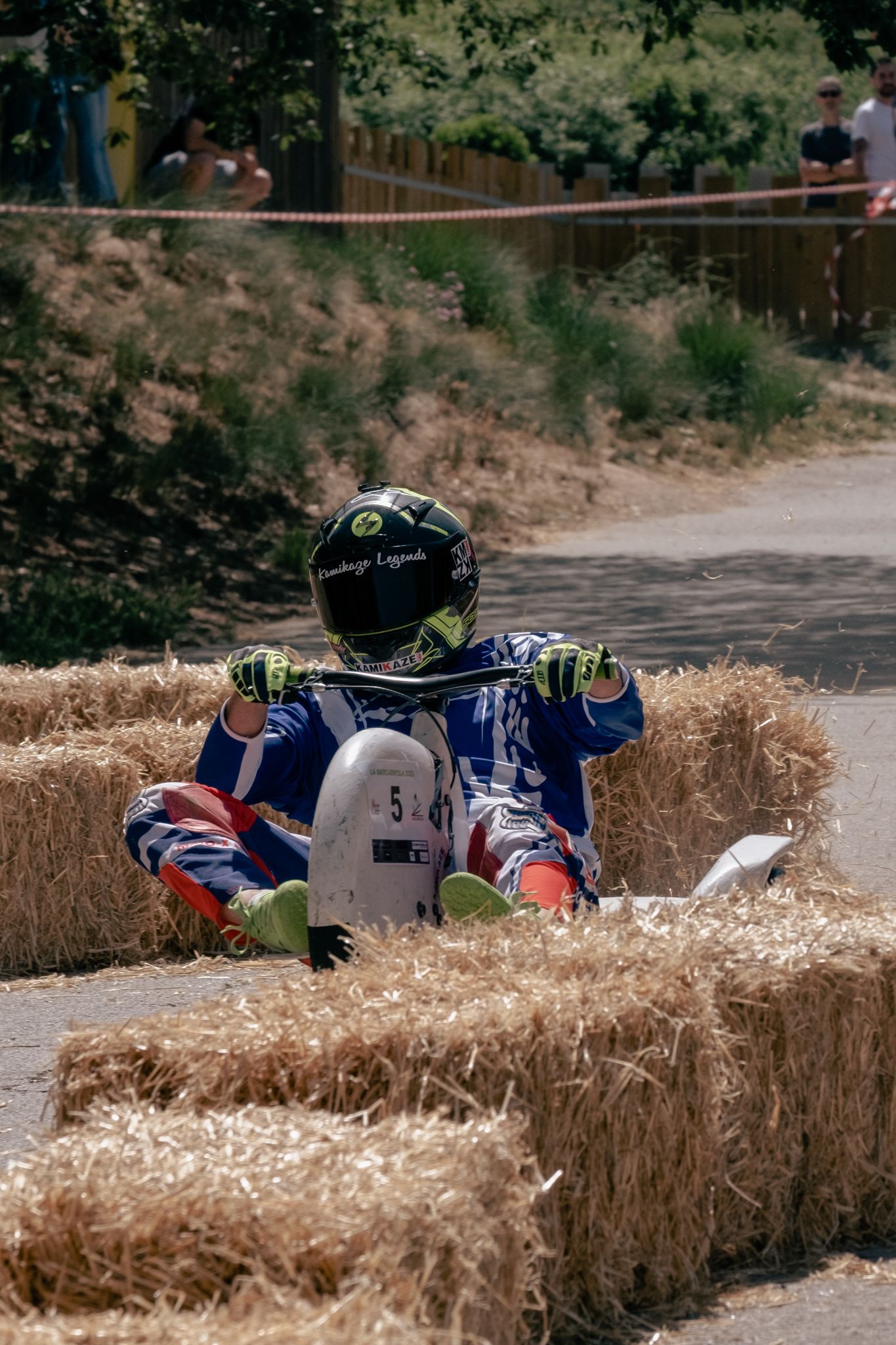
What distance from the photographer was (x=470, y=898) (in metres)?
3.70

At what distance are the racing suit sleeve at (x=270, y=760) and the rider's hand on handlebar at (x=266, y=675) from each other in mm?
227

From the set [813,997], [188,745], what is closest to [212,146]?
[188,745]

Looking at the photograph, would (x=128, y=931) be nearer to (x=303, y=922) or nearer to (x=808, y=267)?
(x=303, y=922)

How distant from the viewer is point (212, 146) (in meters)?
14.9

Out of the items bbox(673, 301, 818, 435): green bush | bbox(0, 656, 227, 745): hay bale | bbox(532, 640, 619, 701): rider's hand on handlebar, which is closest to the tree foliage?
bbox(673, 301, 818, 435): green bush

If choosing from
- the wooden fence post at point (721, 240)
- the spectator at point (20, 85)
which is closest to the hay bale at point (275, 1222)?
the spectator at point (20, 85)

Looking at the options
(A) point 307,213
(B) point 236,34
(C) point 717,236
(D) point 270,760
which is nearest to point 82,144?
(A) point 307,213

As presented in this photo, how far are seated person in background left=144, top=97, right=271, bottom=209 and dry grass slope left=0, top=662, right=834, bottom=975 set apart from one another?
9.75 meters

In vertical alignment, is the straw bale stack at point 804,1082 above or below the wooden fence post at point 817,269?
below

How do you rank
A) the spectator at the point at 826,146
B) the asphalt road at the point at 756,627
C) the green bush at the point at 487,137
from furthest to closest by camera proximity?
the green bush at the point at 487,137 < the spectator at the point at 826,146 < the asphalt road at the point at 756,627

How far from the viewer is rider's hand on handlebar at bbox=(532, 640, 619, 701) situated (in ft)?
13.7

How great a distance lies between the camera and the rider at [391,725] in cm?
435

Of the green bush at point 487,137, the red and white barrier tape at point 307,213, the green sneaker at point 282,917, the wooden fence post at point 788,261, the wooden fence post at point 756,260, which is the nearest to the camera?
the green sneaker at point 282,917

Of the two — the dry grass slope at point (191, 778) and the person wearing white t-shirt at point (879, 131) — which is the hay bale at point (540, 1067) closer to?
the dry grass slope at point (191, 778)
